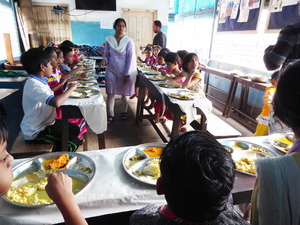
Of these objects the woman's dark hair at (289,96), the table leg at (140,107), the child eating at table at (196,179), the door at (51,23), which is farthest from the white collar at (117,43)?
the door at (51,23)

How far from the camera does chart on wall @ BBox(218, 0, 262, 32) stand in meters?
4.36

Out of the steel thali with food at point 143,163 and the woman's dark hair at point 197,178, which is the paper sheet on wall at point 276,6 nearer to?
the steel thali with food at point 143,163

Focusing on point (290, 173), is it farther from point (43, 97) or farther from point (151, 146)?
point (43, 97)

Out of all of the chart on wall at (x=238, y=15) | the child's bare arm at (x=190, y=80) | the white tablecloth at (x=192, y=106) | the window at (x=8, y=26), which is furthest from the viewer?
the chart on wall at (x=238, y=15)

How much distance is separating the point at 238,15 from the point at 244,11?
22 cm

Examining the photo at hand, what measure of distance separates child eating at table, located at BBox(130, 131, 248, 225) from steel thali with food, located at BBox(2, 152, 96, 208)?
44 cm

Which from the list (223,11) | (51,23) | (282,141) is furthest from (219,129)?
(51,23)

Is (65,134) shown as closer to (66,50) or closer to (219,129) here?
(219,129)

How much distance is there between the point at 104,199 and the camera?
803mm

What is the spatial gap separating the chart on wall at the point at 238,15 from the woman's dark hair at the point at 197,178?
474 cm

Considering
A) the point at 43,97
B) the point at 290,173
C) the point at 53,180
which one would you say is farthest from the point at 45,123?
the point at 290,173

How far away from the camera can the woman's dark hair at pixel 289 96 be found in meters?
0.71

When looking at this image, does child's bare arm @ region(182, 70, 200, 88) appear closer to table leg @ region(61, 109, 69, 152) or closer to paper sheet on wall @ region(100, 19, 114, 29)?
table leg @ region(61, 109, 69, 152)

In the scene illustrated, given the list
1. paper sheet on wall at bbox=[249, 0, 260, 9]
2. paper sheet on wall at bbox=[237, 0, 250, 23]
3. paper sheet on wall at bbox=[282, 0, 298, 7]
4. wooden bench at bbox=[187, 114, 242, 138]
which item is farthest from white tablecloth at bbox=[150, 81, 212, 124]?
paper sheet on wall at bbox=[237, 0, 250, 23]
